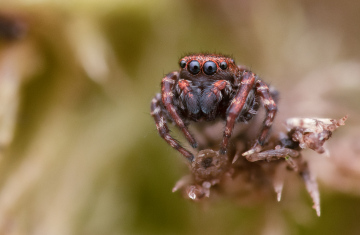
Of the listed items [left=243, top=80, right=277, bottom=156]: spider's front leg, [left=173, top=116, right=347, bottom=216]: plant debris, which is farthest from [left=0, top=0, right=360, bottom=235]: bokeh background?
[left=243, top=80, right=277, bottom=156]: spider's front leg

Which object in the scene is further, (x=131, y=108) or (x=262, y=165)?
(x=131, y=108)

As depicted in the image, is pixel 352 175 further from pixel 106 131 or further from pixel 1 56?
pixel 1 56

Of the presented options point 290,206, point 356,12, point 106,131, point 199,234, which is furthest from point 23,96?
point 356,12

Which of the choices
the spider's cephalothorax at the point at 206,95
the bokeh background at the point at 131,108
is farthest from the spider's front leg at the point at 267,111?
the bokeh background at the point at 131,108

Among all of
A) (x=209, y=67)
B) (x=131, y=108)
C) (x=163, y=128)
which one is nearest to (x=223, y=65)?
(x=209, y=67)

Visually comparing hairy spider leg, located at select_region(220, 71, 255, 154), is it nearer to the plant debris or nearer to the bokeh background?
the plant debris

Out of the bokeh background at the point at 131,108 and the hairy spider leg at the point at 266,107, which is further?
the bokeh background at the point at 131,108

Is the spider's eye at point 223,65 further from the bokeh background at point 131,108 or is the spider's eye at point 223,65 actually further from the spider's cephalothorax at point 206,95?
the bokeh background at point 131,108

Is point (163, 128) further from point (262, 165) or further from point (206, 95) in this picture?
point (262, 165)
